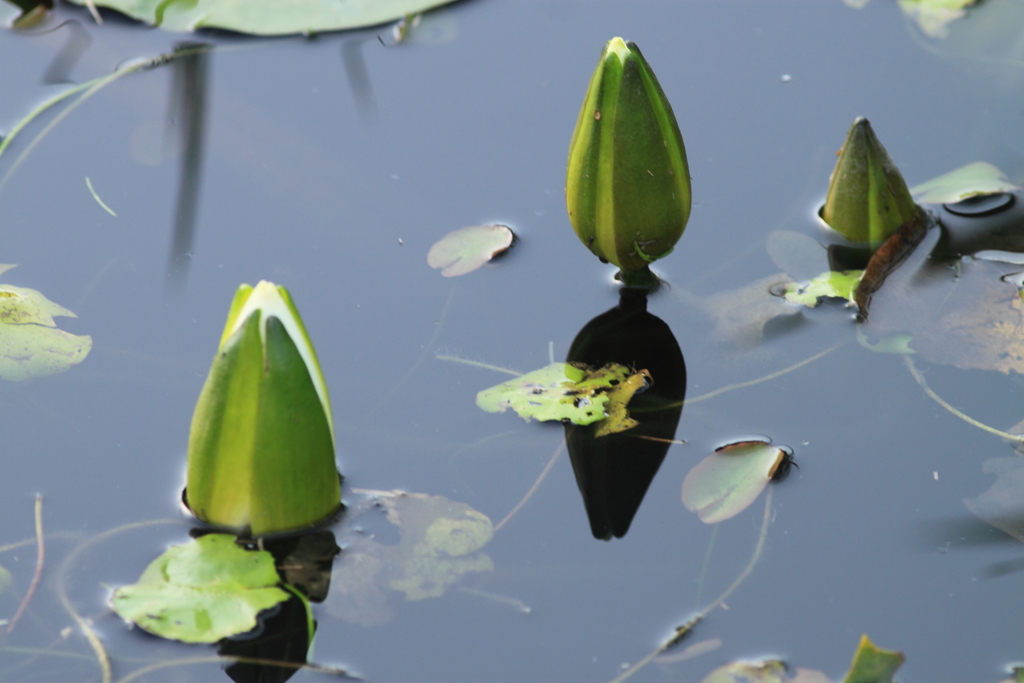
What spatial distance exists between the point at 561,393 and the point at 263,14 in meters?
1.04

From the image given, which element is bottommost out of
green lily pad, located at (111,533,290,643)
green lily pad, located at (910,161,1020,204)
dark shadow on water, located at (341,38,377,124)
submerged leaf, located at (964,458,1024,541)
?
submerged leaf, located at (964,458,1024,541)

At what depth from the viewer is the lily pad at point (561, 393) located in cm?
105

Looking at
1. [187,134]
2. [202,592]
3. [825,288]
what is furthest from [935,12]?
[202,592]

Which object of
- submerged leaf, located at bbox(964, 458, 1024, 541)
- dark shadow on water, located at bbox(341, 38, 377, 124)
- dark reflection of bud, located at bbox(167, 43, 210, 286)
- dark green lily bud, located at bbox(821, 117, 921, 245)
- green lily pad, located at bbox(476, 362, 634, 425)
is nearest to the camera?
submerged leaf, located at bbox(964, 458, 1024, 541)

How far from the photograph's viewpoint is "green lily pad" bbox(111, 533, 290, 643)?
0.85 meters

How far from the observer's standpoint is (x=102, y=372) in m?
1.12

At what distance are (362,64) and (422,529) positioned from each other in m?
0.99

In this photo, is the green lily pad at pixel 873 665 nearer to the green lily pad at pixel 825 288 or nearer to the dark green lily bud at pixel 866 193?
the green lily pad at pixel 825 288

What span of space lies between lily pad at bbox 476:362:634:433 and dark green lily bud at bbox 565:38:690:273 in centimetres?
18

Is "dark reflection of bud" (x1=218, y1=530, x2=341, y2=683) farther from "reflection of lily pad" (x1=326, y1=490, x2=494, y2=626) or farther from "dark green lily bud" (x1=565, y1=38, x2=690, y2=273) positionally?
"dark green lily bud" (x1=565, y1=38, x2=690, y2=273)

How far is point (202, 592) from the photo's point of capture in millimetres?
870

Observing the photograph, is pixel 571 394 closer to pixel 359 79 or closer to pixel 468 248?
pixel 468 248

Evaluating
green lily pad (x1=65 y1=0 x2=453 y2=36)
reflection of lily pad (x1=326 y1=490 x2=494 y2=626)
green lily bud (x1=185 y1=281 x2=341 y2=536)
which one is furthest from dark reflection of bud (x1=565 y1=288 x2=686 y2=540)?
green lily pad (x1=65 y1=0 x2=453 y2=36)

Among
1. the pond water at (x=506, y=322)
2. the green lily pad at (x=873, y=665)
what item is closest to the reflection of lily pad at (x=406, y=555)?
the pond water at (x=506, y=322)
